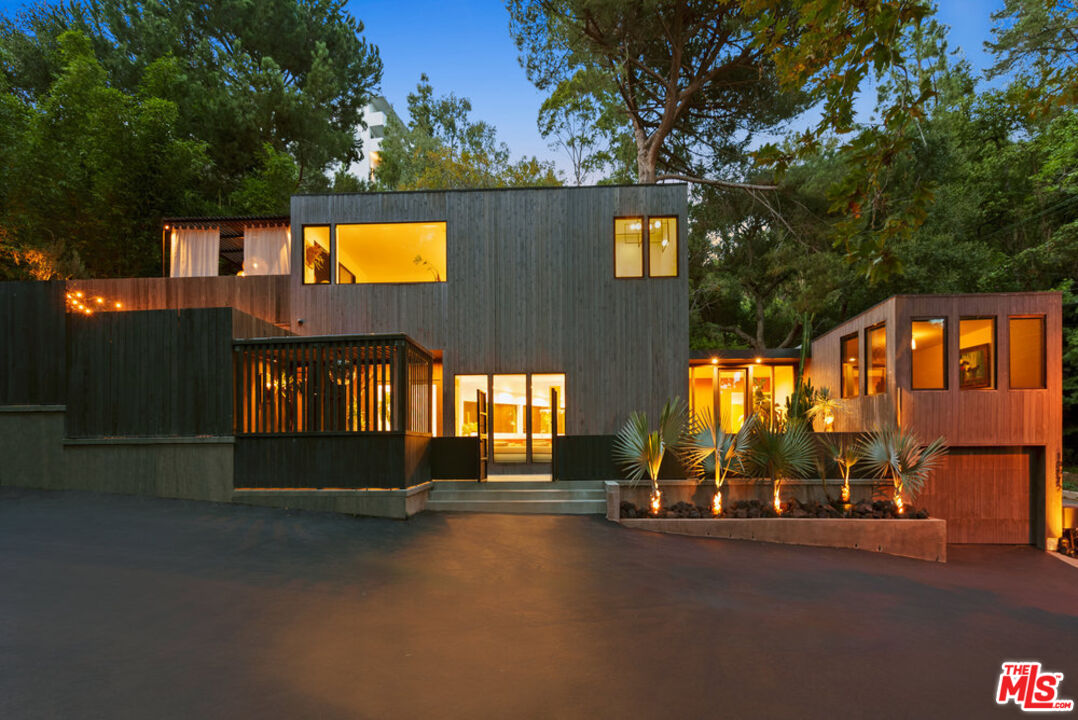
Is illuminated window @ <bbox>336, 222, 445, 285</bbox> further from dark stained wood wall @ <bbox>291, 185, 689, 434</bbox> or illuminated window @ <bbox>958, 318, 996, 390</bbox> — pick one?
illuminated window @ <bbox>958, 318, 996, 390</bbox>

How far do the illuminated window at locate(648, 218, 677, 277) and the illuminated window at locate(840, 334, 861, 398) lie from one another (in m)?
4.76

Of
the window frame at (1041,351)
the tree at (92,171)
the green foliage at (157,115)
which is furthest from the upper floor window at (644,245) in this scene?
the tree at (92,171)

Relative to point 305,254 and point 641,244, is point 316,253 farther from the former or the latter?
point 641,244

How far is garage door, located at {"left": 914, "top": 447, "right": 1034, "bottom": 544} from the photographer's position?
1025 cm

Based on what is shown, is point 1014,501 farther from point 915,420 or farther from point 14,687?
point 14,687

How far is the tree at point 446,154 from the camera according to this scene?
23.2 m

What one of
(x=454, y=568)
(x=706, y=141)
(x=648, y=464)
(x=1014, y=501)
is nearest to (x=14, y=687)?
(x=454, y=568)

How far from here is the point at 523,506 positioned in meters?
8.76

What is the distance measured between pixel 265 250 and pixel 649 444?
1000 centimetres

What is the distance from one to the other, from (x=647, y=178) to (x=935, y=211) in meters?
9.28

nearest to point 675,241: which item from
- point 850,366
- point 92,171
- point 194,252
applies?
point 850,366

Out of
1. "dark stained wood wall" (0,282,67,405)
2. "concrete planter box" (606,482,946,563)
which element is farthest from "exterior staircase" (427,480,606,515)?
"dark stained wood wall" (0,282,67,405)

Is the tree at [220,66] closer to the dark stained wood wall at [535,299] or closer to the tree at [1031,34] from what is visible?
the dark stained wood wall at [535,299]

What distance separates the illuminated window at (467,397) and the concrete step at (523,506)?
113 inches
